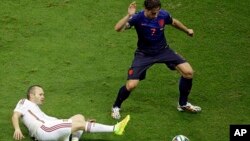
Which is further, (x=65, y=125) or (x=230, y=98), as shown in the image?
(x=230, y=98)

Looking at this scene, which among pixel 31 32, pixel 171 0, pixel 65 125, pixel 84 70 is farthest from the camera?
pixel 171 0

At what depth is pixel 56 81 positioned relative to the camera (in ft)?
28.0

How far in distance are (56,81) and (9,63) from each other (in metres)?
1.03

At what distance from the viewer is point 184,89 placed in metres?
7.73

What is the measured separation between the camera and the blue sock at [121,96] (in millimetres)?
7531

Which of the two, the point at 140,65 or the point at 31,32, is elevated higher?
the point at 31,32

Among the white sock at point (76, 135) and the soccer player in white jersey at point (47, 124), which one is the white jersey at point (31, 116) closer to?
the soccer player in white jersey at point (47, 124)

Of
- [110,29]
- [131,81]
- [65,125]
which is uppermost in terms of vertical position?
Answer: [110,29]

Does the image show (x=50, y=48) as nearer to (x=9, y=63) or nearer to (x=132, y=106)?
(x=9, y=63)

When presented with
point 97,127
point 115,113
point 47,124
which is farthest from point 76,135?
point 115,113

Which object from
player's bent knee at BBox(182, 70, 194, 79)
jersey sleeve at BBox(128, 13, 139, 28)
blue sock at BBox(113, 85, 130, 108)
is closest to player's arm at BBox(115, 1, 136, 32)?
jersey sleeve at BBox(128, 13, 139, 28)

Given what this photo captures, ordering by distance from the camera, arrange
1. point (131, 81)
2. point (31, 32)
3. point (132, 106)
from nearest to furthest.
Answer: point (131, 81)
point (132, 106)
point (31, 32)

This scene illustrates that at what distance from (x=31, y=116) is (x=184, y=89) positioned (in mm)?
2424

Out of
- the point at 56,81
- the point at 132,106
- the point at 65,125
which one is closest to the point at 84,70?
the point at 56,81
